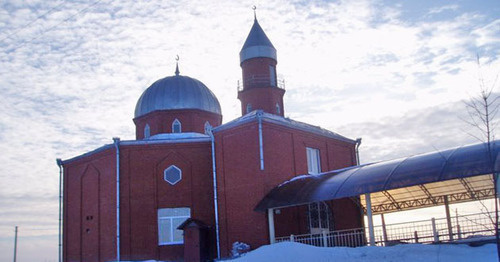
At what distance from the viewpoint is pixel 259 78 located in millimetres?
25109

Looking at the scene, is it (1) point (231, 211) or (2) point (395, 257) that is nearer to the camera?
(2) point (395, 257)

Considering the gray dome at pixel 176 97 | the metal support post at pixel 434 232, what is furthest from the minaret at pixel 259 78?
the metal support post at pixel 434 232

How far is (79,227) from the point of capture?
23.4 m

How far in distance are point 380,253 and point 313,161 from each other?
335 inches

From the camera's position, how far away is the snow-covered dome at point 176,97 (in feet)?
85.2

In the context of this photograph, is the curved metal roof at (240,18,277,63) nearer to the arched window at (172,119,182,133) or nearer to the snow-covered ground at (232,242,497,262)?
the arched window at (172,119,182,133)

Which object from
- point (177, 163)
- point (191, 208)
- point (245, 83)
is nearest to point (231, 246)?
point (191, 208)

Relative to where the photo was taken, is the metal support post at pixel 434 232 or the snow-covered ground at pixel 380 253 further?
the metal support post at pixel 434 232

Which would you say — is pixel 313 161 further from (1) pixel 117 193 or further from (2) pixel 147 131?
(2) pixel 147 131

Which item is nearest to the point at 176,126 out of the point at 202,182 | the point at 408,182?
the point at 202,182

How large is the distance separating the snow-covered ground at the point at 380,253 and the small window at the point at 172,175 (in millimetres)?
6274

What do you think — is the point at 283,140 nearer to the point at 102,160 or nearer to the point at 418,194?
the point at 418,194

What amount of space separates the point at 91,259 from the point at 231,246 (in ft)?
21.0

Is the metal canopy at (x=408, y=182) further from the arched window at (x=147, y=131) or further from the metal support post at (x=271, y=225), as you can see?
the arched window at (x=147, y=131)
